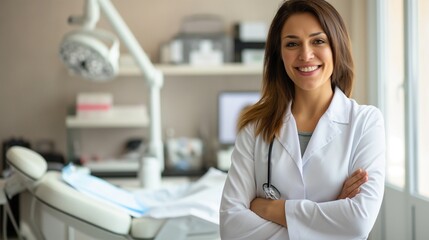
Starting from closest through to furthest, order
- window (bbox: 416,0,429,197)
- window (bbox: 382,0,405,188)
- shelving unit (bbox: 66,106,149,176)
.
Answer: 1. window (bbox: 416,0,429,197)
2. window (bbox: 382,0,405,188)
3. shelving unit (bbox: 66,106,149,176)

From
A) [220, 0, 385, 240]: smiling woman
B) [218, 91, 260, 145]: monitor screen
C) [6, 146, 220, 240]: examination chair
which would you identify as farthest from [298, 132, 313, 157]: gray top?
[218, 91, 260, 145]: monitor screen

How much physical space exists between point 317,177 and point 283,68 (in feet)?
1.00

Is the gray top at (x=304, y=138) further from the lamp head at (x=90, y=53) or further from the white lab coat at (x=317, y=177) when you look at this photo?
the lamp head at (x=90, y=53)

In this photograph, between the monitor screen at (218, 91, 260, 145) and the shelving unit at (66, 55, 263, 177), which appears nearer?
the shelving unit at (66, 55, 263, 177)

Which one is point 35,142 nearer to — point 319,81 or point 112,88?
point 112,88

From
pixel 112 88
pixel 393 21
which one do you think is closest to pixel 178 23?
pixel 112 88

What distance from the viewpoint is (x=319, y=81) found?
4.57 feet

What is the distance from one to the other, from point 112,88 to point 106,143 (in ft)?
1.36

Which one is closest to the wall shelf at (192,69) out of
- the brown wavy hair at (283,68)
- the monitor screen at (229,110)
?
the monitor screen at (229,110)

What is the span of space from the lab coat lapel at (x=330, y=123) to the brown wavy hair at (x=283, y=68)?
0.06 m

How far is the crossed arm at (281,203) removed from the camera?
133 cm

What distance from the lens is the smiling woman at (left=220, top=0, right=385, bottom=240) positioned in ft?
4.41

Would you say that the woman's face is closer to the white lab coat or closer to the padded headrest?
the white lab coat

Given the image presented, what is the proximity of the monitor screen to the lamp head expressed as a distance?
1965mm
